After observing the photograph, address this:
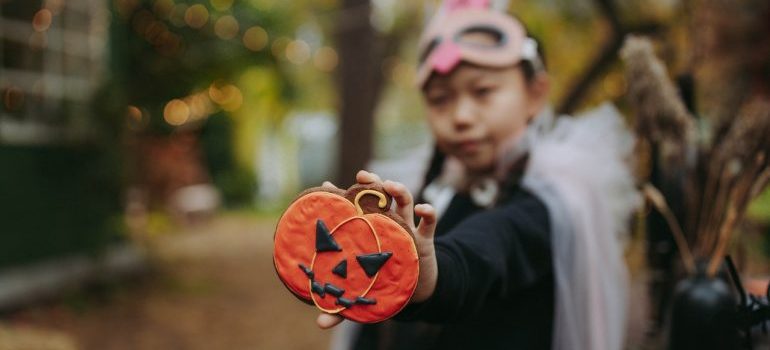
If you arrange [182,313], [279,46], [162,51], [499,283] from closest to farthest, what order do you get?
[499,283] < [182,313] < [162,51] < [279,46]

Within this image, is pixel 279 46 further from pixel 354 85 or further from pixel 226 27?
pixel 354 85

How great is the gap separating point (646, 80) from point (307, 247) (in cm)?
129

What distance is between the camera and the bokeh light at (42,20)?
5.89 meters

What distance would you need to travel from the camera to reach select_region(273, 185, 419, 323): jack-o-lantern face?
1.19m

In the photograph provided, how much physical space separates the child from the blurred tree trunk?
437 centimetres

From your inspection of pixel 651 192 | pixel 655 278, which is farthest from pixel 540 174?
pixel 655 278

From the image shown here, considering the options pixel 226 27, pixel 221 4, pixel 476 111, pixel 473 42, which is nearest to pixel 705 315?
pixel 476 111

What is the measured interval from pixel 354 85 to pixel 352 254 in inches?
210

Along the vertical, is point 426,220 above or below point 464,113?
below

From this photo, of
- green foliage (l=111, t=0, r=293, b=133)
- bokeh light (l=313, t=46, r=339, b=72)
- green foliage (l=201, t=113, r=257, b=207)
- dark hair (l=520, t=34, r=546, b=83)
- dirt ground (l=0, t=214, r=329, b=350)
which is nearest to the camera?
dark hair (l=520, t=34, r=546, b=83)

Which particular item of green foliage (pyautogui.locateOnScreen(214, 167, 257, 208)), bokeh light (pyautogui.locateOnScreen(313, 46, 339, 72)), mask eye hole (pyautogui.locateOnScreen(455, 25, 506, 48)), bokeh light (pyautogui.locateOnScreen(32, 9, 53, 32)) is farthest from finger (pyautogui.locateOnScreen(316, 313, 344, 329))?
bokeh light (pyautogui.locateOnScreen(313, 46, 339, 72))

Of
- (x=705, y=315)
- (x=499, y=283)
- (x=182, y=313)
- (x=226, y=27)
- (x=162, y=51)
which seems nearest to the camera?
(x=499, y=283)

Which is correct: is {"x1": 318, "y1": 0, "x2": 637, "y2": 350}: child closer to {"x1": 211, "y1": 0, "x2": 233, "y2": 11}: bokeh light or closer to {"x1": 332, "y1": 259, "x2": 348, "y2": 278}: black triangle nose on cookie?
{"x1": 332, "y1": 259, "x2": 348, "y2": 278}: black triangle nose on cookie

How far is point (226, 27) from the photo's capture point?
7516 mm
